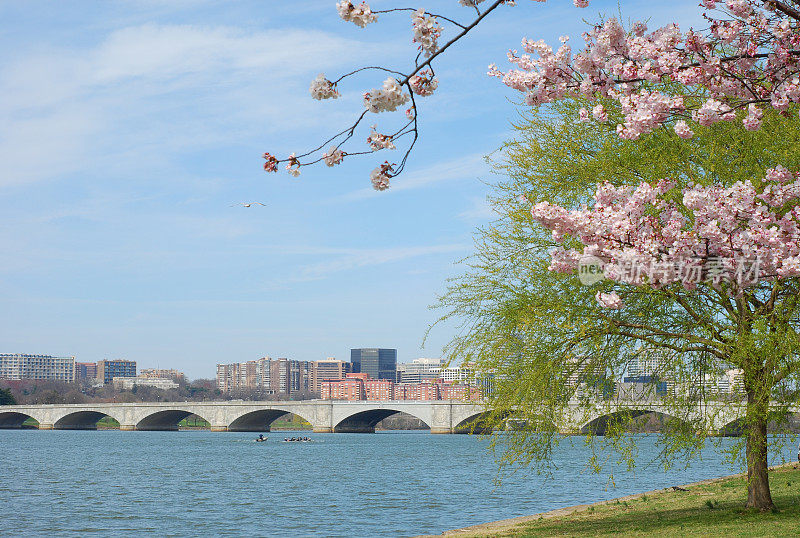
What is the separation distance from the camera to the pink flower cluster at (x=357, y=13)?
267 inches

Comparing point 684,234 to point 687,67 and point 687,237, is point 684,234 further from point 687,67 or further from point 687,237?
point 687,67

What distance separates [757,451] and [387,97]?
11.9 meters

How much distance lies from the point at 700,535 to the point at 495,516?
1303 cm

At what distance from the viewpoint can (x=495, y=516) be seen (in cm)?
2695

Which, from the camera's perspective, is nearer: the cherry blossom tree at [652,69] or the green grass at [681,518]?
the cherry blossom tree at [652,69]

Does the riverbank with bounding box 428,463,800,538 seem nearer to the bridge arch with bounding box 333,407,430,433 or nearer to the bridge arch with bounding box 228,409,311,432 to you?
the bridge arch with bounding box 333,407,430,433

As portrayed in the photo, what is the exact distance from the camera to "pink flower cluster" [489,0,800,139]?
9328 mm

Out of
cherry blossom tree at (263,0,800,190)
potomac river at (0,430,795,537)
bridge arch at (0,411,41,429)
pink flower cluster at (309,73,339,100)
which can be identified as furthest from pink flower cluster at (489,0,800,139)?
bridge arch at (0,411,41,429)

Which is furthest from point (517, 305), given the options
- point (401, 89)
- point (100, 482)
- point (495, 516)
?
point (100, 482)

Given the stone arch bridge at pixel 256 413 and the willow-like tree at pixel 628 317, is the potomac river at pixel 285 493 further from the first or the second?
the stone arch bridge at pixel 256 413

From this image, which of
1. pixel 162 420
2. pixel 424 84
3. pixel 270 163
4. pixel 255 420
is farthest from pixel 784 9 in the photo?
pixel 162 420

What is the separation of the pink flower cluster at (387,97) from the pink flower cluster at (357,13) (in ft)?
1.80

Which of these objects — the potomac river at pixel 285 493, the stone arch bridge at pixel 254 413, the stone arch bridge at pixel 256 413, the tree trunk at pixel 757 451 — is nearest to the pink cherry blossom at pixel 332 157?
the tree trunk at pixel 757 451

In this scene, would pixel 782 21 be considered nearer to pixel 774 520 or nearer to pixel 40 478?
pixel 774 520
